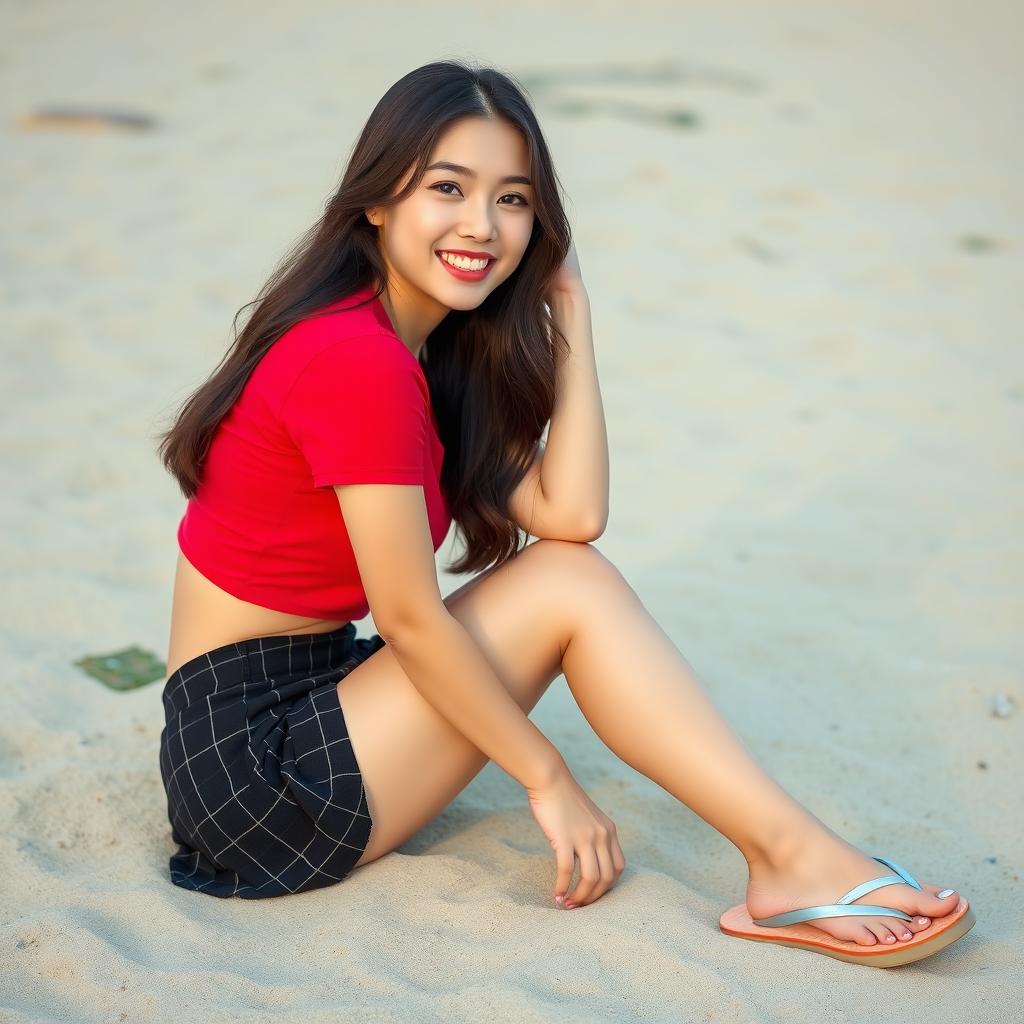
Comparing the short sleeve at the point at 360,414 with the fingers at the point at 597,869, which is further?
the fingers at the point at 597,869

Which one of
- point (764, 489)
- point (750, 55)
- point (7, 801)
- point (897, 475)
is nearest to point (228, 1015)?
point (7, 801)

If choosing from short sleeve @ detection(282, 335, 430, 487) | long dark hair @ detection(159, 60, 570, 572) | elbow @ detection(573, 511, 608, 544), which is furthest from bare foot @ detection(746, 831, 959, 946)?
short sleeve @ detection(282, 335, 430, 487)

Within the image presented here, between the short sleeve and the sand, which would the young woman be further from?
the sand

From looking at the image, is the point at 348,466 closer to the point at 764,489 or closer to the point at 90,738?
the point at 90,738

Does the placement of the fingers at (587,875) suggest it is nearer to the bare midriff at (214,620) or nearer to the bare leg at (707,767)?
the bare leg at (707,767)

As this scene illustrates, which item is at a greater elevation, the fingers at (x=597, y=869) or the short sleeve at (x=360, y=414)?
the short sleeve at (x=360, y=414)

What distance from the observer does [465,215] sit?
193 cm

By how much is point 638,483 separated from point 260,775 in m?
2.03

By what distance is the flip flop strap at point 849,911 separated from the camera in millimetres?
1809

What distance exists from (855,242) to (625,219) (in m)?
0.97

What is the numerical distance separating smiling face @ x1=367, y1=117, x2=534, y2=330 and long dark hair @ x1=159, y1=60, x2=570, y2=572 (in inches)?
0.8

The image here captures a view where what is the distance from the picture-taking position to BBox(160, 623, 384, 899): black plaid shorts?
187 centimetres

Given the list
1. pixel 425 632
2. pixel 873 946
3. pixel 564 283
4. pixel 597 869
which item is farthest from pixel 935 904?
pixel 564 283

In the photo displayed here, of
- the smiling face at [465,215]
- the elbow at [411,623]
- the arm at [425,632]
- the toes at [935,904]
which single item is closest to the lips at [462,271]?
the smiling face at [465,215]
